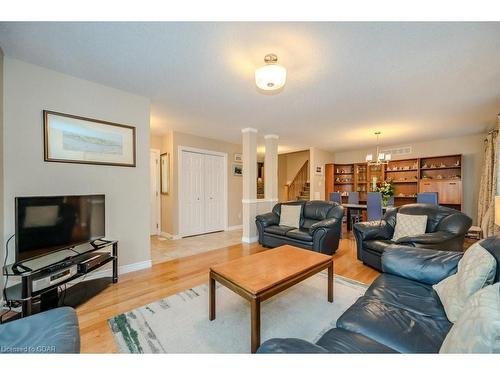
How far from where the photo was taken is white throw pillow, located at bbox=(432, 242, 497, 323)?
1.16 metres

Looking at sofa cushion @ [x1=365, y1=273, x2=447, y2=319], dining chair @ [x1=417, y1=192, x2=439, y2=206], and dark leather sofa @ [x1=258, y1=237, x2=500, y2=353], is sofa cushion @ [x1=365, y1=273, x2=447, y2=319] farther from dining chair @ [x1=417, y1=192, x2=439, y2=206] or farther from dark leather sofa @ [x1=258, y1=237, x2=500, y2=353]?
dining chair @ [x1=417, y1=192, x2=439, y2=206]

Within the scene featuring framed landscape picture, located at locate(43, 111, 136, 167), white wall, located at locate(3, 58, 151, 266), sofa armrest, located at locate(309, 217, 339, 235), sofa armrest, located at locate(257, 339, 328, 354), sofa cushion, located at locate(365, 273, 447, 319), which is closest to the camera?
sofa armrest, located at locate(257, 339, 328, 354)

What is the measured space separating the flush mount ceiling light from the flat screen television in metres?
2.17

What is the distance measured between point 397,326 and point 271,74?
2.00 meters

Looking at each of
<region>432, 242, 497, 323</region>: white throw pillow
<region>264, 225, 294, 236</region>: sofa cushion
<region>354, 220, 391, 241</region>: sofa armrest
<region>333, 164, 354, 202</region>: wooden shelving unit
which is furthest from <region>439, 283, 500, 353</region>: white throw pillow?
<region>333, 164, 354, 202</region>: wooden shelving unit

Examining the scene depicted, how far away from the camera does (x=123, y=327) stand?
169 cm

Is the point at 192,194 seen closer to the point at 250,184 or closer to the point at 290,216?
the point at 250,184

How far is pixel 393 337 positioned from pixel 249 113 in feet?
10.9

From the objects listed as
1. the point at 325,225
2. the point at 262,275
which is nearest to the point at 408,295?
the point at 262,275

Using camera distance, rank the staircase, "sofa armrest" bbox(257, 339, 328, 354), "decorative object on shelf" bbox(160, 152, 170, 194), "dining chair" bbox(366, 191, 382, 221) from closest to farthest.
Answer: "sofa armrest" bbox(257, 339, 328, 354), "dining chair" bbox(366, 191, 382, 221), "decorative object on shelf" bbox(160, 152, 170, 194), the staircase
